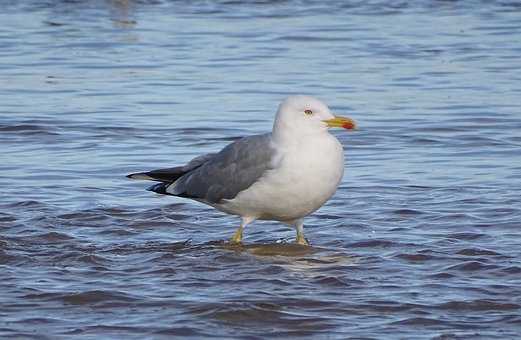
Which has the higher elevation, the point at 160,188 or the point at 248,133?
the point at 160,188

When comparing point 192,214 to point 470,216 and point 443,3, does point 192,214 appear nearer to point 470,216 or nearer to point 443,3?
point 470,216

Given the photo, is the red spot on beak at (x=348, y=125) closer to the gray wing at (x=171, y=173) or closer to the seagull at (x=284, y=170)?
the seagull at (x=284, y=170)

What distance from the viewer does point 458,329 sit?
6.42 meters

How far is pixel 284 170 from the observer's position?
796cm

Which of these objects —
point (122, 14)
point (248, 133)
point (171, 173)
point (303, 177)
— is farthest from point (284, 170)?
point (122, 14)

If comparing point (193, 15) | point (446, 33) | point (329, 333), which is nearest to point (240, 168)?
point (329, 333)

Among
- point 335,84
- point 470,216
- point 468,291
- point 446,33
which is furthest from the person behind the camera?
point 446,33

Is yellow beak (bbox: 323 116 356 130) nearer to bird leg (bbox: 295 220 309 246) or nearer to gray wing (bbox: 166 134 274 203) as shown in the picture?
gray wing (bbox: 166 134 274 203)

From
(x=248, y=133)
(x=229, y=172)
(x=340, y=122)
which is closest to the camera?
(x=340, y=122)

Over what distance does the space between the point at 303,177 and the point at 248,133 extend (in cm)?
397

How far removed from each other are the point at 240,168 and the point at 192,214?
1.22 meters

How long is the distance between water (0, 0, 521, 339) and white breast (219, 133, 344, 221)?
1.11 ft

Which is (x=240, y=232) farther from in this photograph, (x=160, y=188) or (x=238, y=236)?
(x=160, y=188)

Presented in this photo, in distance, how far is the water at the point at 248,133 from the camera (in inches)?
269
